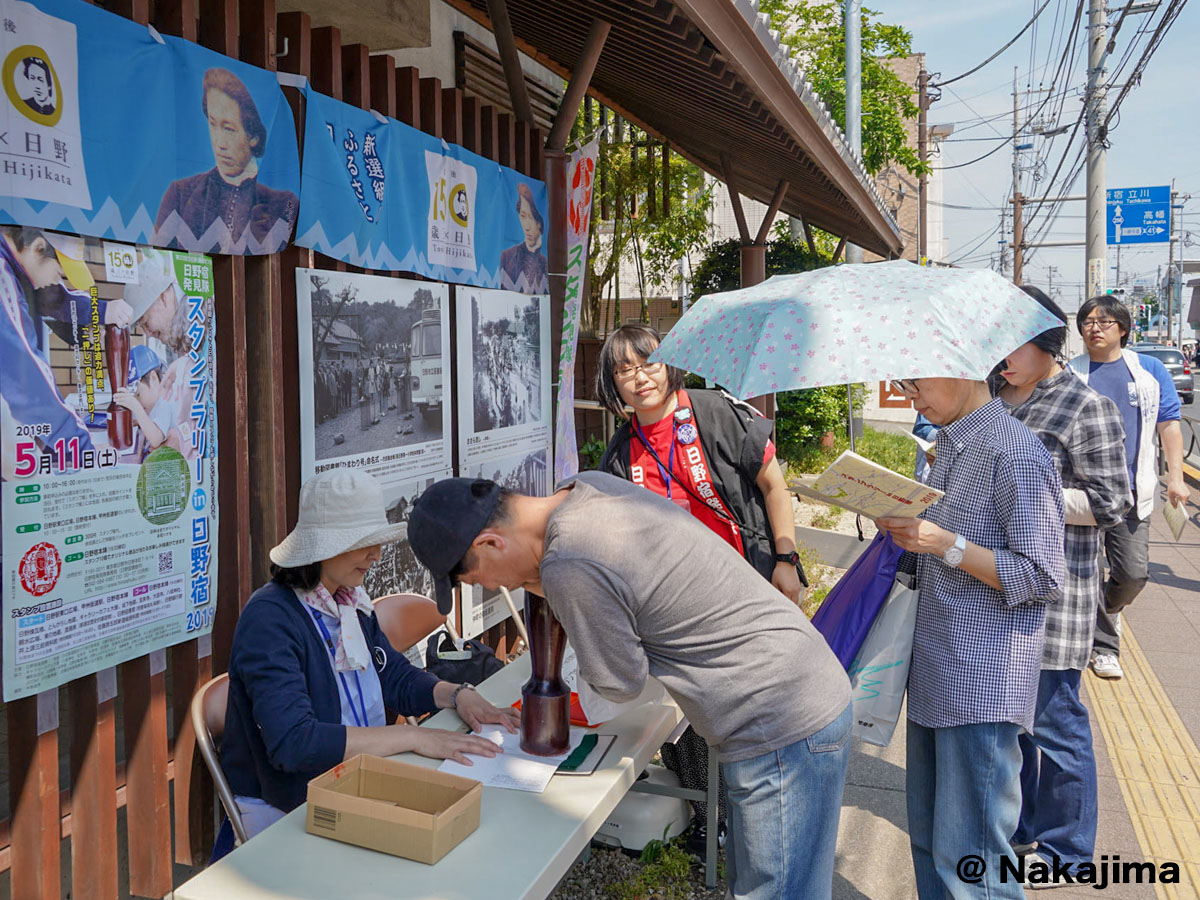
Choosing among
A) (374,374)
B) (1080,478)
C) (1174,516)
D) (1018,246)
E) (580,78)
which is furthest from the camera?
(1018,246)

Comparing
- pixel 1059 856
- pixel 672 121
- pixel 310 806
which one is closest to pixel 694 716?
pixel 310 806

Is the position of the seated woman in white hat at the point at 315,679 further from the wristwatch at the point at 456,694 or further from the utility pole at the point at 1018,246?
the utility pole at the point at 1018,246

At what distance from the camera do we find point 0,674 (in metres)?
2.37

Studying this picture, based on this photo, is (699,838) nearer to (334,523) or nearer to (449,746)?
(449,746)

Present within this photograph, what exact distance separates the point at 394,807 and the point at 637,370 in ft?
6.17

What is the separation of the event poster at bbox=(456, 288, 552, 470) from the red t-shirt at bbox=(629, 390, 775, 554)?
1.05 meters

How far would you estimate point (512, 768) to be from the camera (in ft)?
7.88

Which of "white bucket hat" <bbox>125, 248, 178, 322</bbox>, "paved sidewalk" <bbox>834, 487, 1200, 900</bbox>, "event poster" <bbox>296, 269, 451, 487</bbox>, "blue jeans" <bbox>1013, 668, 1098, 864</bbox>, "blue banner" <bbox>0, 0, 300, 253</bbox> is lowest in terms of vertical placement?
"paved sidewalk" <bbox>834, 487, 1200, 900</bbox>

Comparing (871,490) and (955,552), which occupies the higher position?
(871,490)

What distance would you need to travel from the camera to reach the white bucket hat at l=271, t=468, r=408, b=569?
2656 mm

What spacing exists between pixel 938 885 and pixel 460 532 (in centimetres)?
193

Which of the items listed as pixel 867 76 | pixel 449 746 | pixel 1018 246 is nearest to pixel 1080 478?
pixel 449 746

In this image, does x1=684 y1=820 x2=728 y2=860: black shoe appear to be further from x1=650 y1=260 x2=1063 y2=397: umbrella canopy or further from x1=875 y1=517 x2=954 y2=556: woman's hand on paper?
x1=650 y1=260 x2=1063 y2=397: umbrella canopy

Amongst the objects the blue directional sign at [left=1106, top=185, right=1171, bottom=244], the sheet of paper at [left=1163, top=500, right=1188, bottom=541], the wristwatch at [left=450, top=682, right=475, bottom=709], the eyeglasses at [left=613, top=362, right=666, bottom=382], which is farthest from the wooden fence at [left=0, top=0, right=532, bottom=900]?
the blue directional sign at [left=1106, top=185, right=1171, bottom=244]
